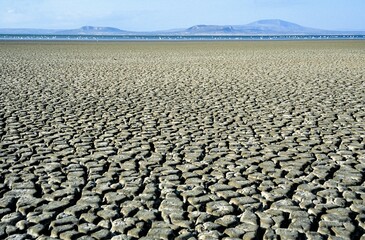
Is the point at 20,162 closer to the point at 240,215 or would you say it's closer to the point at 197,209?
the point at 197,209

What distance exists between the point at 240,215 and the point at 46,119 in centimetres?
371

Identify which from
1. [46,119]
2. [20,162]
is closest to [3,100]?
[46,119]

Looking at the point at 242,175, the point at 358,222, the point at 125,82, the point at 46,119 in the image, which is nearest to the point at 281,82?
the point at 125,82

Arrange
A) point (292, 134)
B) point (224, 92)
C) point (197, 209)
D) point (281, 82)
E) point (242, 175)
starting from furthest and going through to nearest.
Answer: point (281, 82), point (224, 92), point (292, 134), point (242, 175), point (197, 209)

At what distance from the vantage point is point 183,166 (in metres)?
3.76

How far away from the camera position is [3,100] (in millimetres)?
7215

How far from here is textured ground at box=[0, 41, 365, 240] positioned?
8.68ft

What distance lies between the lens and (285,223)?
2643 mm

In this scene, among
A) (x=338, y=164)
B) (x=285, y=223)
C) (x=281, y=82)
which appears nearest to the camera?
(x=285, y=223)

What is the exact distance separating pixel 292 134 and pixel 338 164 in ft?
3.57

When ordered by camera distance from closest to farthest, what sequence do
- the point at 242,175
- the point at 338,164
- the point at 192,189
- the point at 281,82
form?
1. the point at 192,189
2. the point at 242,175
3. the point at 338,164
4. the point at 281,82

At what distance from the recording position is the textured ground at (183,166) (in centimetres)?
265

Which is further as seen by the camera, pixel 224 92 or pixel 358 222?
pixel 224 92

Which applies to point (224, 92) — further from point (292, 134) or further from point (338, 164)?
point (338, 164)
